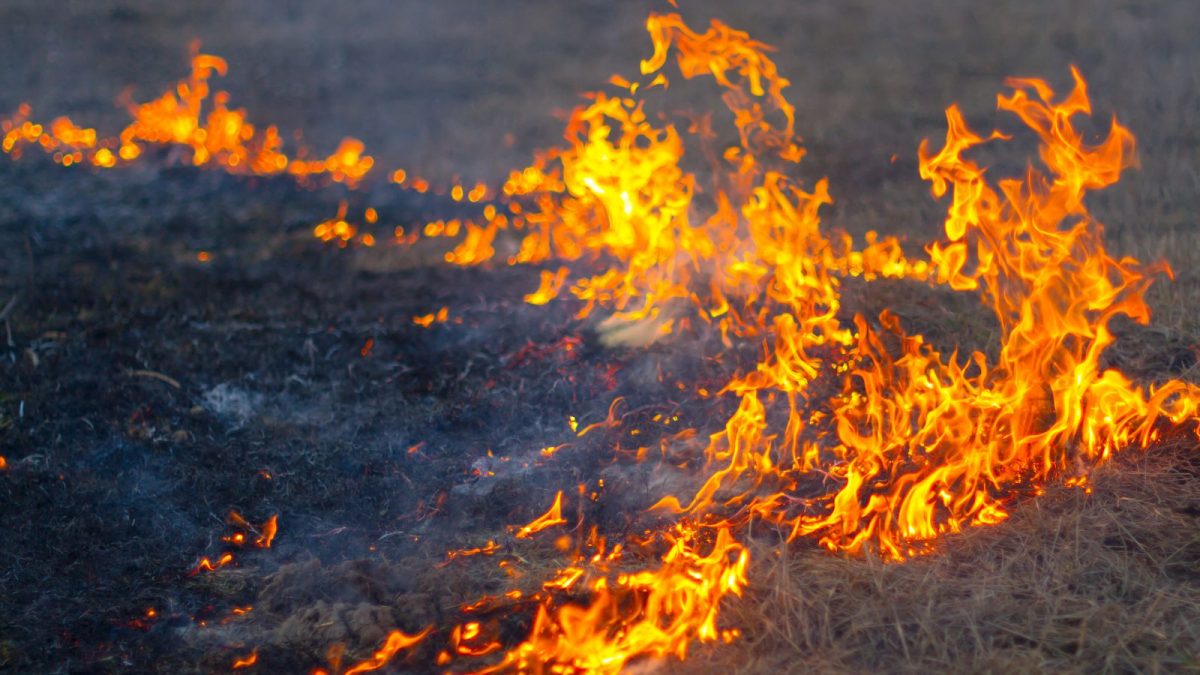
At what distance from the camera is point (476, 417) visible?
523cm

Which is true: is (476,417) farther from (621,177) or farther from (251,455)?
(621,177)

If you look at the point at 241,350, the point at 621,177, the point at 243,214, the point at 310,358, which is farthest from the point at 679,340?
the point at 243,214

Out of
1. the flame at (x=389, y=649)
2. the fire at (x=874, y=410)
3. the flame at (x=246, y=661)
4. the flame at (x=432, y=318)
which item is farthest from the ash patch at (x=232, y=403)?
the flame at (x=389, y=649)

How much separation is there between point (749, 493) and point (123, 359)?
346 centimetres

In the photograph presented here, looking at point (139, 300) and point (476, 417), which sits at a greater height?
point (139, 300)

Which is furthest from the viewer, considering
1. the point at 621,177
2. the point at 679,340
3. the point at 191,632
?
the point at 621,177

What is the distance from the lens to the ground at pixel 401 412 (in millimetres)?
3555

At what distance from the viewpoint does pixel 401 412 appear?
17.5 feet

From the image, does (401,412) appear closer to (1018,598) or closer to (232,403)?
(232,403)

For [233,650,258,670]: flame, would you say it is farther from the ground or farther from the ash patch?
the ash patch

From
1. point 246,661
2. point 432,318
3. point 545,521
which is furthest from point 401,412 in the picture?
point 246,661

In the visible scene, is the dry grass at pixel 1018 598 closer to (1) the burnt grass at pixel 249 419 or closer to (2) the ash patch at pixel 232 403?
(1) the burnt grass at pixel 249 419

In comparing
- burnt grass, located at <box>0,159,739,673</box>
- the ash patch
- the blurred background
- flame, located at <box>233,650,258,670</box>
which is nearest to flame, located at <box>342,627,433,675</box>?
burnt grass, located at <box>0,159,739,673</box>

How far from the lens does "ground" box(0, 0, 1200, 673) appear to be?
3.55m
